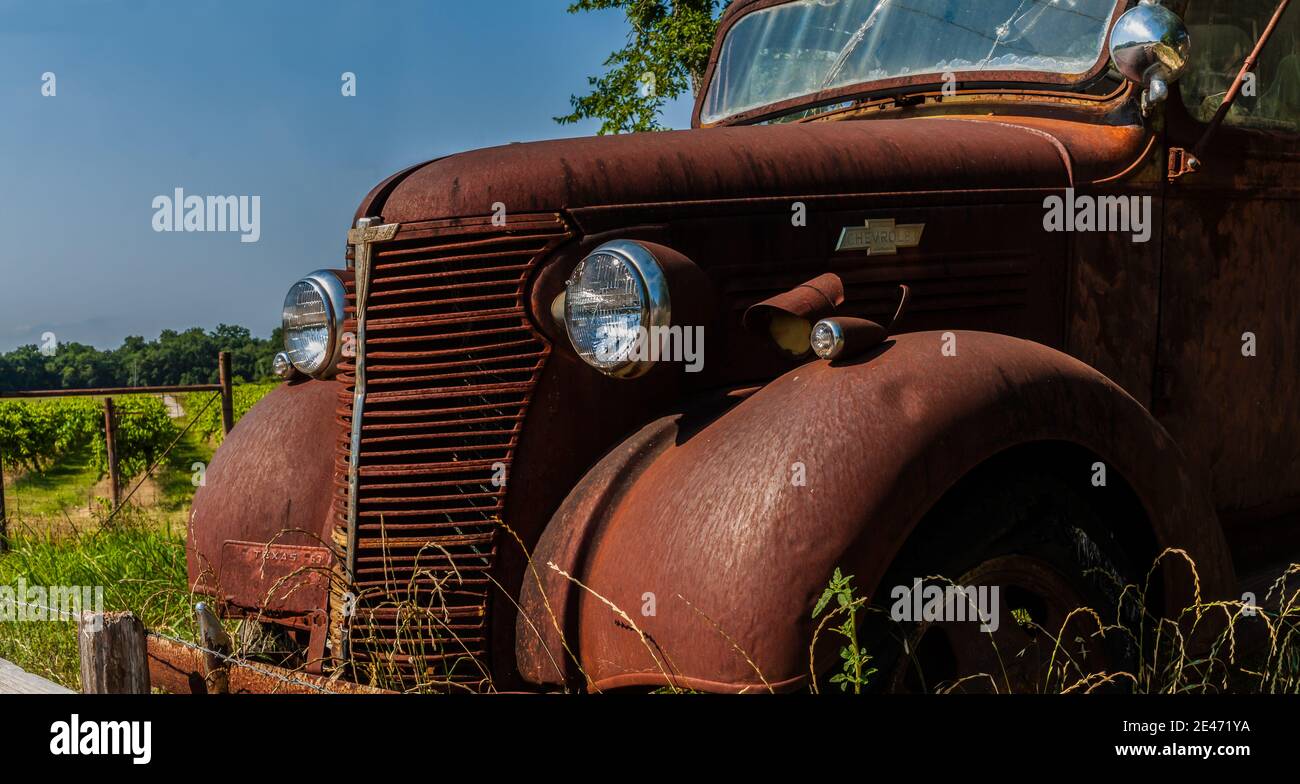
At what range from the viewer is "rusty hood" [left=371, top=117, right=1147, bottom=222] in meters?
2.67

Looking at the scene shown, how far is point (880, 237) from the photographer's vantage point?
3049 mm

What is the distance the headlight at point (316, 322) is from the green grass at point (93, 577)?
0.73 metres

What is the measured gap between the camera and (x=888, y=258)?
307cm

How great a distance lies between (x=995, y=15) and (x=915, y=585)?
2003mm

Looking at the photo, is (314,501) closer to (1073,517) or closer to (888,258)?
(888,258)

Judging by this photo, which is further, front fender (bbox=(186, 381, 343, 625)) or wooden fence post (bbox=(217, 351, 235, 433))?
wooden fence post (bbox=(217, 351, 235, 433))

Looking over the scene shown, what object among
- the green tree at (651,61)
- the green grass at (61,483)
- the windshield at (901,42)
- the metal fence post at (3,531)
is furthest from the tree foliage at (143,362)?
the windshield at (901,42)

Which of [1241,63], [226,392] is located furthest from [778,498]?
[226,392]

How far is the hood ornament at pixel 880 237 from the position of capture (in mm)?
3006

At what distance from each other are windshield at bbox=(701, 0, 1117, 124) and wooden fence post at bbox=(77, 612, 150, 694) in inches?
103

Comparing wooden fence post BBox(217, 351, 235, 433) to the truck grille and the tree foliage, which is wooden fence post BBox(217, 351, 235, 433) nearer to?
the truck grille

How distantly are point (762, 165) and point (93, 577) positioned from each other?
399 centimetres

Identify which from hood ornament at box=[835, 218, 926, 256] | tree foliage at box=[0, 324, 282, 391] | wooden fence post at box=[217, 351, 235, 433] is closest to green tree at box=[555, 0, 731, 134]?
wooden fence post at box=[217, 351, 235, 433]

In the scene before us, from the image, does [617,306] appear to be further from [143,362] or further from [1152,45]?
[143,362]
